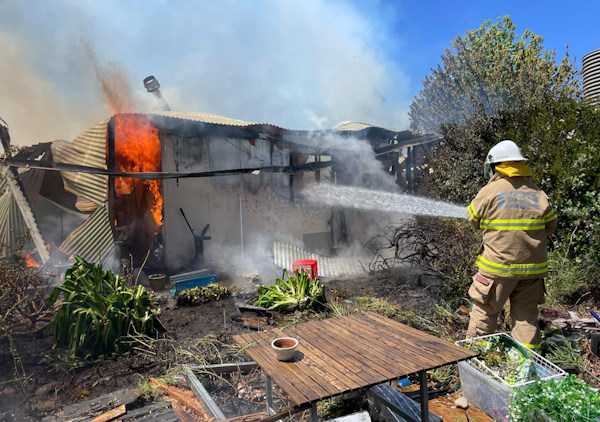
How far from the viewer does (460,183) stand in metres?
9.51

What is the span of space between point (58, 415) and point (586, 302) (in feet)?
23.0

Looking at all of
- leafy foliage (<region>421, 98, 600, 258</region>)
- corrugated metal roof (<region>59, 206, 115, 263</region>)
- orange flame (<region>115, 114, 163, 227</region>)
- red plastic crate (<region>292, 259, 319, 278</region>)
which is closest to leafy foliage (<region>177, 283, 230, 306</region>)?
red plastic crate (<region>292, 259, 319, 278</region>)

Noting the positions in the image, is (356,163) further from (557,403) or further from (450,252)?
(557,403)

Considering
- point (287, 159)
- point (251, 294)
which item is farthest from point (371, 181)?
point (251, 294)

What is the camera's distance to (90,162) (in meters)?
9.09

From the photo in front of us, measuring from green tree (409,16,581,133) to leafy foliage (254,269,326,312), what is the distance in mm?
14038

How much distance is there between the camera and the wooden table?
2490 mm

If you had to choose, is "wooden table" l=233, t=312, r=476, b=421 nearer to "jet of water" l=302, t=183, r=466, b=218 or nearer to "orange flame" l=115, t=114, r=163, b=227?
"orange flame" l=115, t=114, r=163, b=227

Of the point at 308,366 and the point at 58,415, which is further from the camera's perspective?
the point at 58,415

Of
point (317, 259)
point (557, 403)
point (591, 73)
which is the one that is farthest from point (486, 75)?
point (557, 403)

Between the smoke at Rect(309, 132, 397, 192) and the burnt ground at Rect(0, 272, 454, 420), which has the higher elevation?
the smoke at Rect(309, 132, 397, 192)

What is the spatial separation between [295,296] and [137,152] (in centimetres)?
621

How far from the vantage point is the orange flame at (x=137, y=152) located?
9438 mm

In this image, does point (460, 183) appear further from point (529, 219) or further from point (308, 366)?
point (308, 366)
